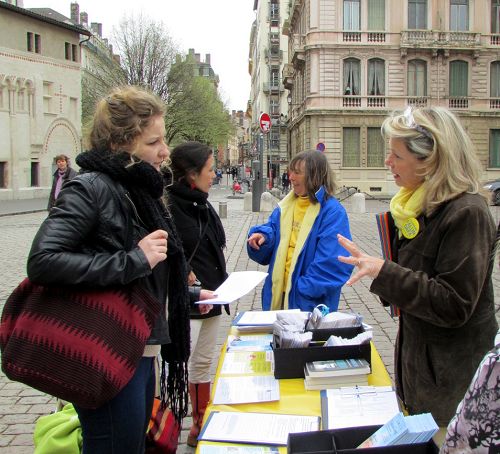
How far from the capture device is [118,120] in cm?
221

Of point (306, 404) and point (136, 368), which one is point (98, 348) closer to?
point (136, 368)

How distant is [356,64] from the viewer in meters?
38.8

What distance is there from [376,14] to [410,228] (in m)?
39.7

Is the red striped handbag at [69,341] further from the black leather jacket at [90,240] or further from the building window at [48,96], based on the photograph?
the building window at [48,96]

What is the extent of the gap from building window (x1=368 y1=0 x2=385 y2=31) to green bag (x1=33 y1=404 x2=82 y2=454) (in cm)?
3952

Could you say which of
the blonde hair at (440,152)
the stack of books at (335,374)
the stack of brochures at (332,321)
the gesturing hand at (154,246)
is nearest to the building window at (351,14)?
the stack of brochures at (332,321)

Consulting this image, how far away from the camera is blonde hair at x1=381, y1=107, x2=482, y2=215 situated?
2.31 meters

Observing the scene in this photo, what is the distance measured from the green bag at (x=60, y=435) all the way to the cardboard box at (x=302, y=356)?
99 centimetres

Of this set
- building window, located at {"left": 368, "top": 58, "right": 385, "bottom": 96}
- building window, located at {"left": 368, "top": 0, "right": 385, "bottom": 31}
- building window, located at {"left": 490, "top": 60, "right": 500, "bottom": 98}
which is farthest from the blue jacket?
building window, located at {"left": 490, "top": 60, "right": 500, "bottom": 98}

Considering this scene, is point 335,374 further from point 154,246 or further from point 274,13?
point 274,13

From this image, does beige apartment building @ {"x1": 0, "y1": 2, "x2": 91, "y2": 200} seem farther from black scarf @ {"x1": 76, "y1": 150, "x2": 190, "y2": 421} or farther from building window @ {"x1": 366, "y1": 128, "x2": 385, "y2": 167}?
black scarf @ {"x1": 76, "y1": 150, "x2": 190, "y2": 421}

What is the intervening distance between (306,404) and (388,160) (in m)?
1.11

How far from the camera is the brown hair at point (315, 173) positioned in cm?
400

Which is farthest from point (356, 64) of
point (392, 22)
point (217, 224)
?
point (217, 224)
